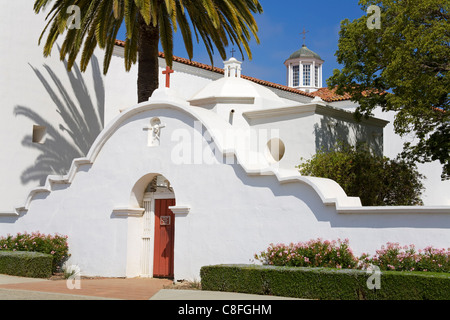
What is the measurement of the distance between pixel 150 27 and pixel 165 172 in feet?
18.8

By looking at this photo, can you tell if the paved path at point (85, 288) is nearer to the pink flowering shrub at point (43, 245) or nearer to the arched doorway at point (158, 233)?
the arched doorway at point (158, 233)

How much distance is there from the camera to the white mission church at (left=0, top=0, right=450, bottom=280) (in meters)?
13.0

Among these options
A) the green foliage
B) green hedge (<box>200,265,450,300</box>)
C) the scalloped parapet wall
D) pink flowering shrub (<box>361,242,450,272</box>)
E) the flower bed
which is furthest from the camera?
the green foliage

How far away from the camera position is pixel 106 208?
16672 millimetres

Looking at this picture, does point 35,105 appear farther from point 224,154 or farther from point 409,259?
point 409,259

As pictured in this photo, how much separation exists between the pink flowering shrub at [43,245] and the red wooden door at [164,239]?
296cm

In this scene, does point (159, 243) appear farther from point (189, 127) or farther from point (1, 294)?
point (1, 294)

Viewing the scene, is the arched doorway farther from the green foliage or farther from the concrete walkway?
the green foliage

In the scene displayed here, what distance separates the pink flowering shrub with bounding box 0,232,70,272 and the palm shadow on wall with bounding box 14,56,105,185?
3.48 m

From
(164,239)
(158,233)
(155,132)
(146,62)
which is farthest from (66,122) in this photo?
(164,239)

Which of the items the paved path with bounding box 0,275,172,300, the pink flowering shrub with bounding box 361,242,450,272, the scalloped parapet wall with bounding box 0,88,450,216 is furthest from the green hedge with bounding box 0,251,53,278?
the pink flowering shrub with bounding box 361,242,450,272

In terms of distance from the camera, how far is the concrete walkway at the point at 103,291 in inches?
447

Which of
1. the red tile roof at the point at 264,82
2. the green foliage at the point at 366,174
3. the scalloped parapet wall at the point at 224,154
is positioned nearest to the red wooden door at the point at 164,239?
the scalloped parapet wall at the point at 224,154
